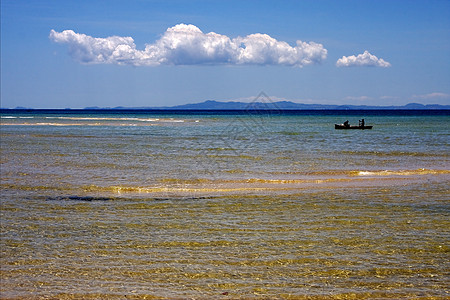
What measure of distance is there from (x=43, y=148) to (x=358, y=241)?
91.3 feet

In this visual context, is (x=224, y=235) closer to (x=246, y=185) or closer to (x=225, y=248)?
(x=225, y=248)

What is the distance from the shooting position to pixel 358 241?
392 inches

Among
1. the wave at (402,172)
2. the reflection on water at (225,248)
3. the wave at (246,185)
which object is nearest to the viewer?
the reflection on water at (225,248)

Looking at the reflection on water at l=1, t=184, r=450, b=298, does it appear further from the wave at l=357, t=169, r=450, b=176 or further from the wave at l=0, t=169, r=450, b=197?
the wave at l=357, t=169, r=450, b=176

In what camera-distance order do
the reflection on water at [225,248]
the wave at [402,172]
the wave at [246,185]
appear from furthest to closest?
1. the wave at [402,172]
2. the wave at [246,185]
3. the reflection on water at [225,248]

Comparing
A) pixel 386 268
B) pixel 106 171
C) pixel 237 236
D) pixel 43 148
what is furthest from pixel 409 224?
pixel 43 148

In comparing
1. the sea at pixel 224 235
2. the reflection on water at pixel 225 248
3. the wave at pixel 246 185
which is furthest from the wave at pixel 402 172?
the reflection on water at pixel 225 248

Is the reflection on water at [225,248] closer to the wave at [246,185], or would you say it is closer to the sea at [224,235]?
the sea at [224,235]

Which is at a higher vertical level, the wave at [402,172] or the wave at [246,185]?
the wave at [402,172]

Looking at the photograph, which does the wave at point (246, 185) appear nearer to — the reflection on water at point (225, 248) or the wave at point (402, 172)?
the wave at point (402, 172)

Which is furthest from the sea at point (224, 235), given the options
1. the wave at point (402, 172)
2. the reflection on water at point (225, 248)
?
the wave at point (402, 172)

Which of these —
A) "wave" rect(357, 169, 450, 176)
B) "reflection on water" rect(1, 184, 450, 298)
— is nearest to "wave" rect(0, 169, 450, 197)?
"wave" rect(357, 169, 450, 176)

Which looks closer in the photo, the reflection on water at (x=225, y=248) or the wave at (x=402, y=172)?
the reflection on water at (x=225, y=248)

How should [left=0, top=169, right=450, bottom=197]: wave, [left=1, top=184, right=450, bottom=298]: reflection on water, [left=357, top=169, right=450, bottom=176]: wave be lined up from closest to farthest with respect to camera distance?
[left=1, top=184, right=450, bottom=298]: reflection on water, [left=0, top=169, right=450, bottom=197]: wave, [left=357, top=169, right=450, bottom=176]: wave
